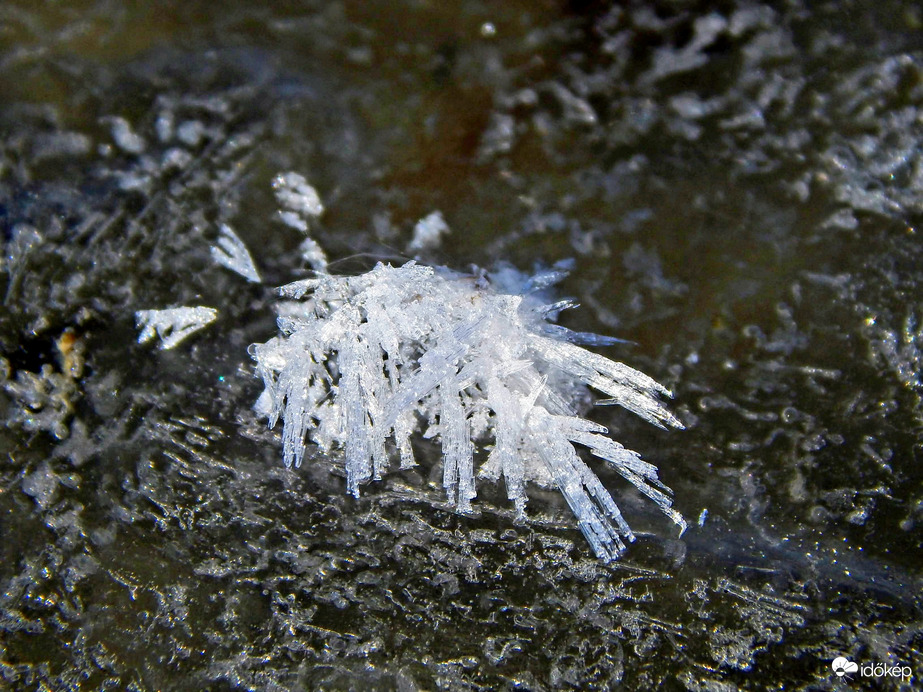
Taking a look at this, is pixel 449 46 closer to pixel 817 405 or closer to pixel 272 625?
pixel 817 405

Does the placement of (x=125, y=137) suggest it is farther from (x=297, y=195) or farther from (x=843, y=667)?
(x=843, y=667)

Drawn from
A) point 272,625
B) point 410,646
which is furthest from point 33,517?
point 410,646

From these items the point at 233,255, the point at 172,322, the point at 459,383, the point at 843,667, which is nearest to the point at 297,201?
the point at 233,255

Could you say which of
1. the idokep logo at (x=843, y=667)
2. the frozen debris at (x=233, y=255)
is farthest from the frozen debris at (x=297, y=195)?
the idokep logo at (x=843, y=667)

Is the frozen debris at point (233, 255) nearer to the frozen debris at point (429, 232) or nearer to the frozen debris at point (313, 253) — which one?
the frozen debris at point (313, 253)

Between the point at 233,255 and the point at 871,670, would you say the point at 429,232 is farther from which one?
the point at 871,670

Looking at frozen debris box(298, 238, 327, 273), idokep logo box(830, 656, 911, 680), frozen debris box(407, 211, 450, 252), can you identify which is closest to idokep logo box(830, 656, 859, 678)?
idokep logo box(830, 656, 911, 680)

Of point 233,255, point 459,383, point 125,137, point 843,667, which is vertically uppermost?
point 125,137

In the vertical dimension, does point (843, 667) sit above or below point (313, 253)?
below

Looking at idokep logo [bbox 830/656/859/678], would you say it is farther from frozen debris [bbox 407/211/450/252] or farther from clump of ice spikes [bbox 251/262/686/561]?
frozen debris [bbox 407/211/450/252]
